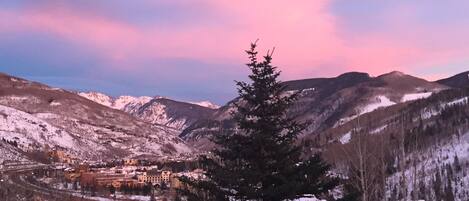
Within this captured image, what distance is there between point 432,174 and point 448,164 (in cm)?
1166

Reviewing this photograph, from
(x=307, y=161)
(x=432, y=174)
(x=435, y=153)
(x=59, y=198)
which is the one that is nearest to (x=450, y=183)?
(x=432, y=174)

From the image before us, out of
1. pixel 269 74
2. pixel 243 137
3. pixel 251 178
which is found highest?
pixel 269 74

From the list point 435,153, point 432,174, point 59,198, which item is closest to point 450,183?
point 432,174

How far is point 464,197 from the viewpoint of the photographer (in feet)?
505

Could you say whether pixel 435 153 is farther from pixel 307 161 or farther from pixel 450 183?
pixel 307 161

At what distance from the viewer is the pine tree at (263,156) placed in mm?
18656

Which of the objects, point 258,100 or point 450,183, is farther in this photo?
point 450,183

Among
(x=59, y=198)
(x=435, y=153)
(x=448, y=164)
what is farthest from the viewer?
(x=435, y=153)

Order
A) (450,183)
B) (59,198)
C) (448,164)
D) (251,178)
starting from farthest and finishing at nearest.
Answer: (448,164) → (450,183) → (59,198) → (251,178)

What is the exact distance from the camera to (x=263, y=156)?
18.9 m

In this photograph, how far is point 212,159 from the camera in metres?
19.6

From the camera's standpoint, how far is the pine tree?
1866 cm

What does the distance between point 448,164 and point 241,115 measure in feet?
578

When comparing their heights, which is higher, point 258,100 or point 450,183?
point 258,100
